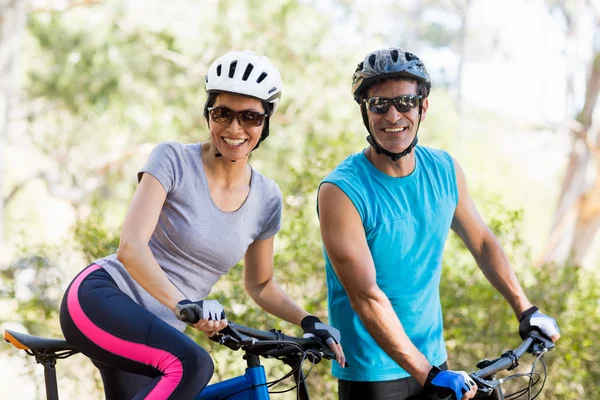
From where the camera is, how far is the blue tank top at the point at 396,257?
10.3 feet

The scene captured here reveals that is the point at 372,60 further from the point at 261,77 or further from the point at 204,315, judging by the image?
the point at 204,315

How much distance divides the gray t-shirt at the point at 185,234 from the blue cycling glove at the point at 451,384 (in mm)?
913

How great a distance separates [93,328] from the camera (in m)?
2.87

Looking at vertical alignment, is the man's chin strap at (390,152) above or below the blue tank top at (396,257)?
above

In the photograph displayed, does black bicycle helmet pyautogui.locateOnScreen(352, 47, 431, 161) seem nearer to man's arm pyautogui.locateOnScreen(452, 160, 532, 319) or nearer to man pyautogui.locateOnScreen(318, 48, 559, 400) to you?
man pyautogui.locateOnScreen(318, 48, 559, 400)

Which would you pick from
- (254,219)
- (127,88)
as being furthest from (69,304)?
(127,88)

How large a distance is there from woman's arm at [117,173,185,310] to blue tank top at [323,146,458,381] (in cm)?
70

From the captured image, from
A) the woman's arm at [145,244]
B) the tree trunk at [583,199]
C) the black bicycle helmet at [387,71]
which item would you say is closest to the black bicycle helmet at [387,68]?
the black bicycle helmet at [387,71]

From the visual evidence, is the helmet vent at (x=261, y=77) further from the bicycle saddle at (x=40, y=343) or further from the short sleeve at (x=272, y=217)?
the bicycle saddle at (x=40, y=343)

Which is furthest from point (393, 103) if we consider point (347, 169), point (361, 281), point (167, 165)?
point (167, 165)

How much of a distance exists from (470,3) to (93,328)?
26.5 metres

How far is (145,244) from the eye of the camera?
2906mm

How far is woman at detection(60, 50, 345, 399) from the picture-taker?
9.14ft

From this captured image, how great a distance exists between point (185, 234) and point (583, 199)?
13046 mm
